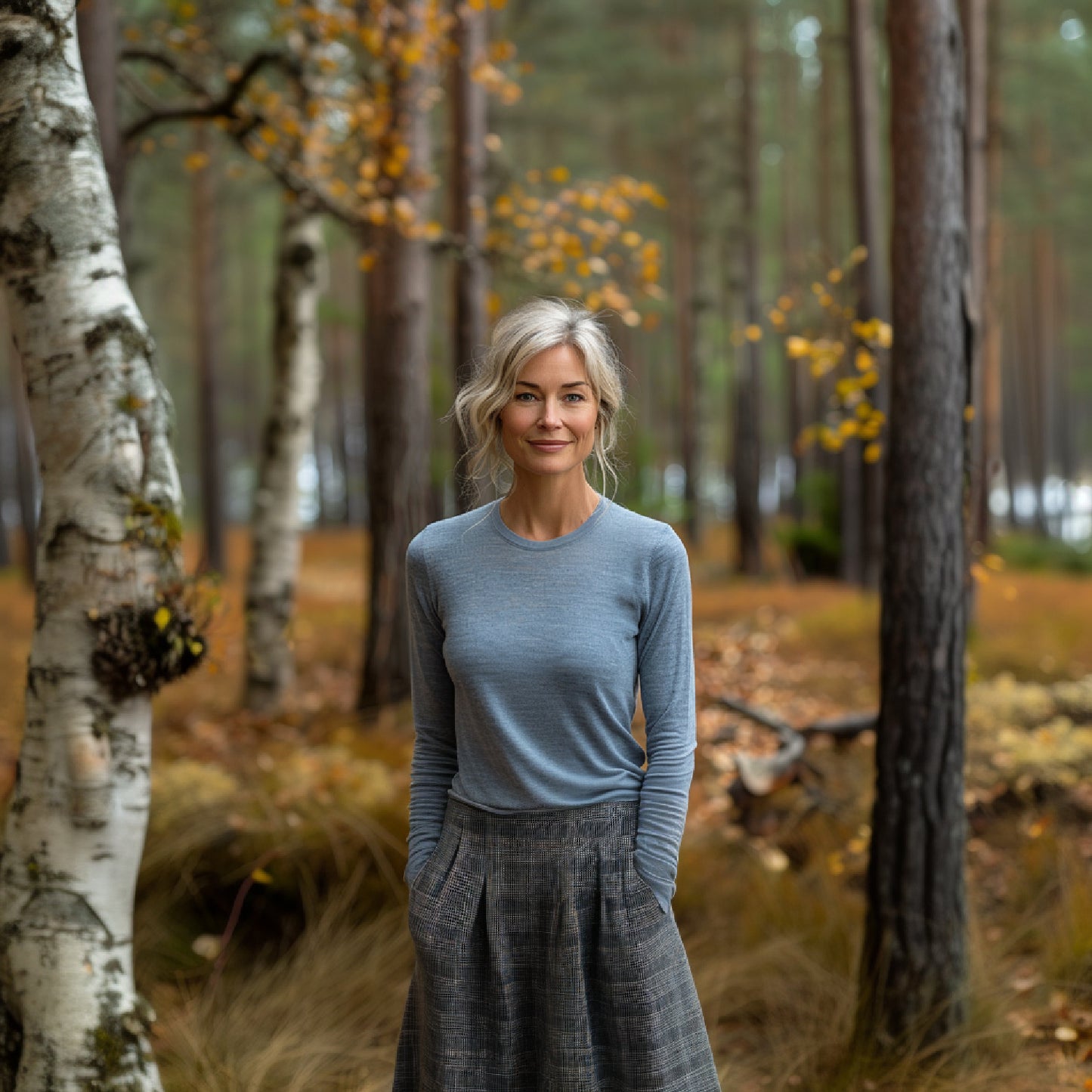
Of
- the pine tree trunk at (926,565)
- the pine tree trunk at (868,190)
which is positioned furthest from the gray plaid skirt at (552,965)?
the pine tree trunk at (868,190)

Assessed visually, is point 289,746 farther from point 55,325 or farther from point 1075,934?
point 1075,934

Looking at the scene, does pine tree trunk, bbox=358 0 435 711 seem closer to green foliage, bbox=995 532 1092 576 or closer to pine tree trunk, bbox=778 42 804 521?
pine tree trunk, bbox=778 42 804 521

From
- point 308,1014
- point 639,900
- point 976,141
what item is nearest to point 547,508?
point 639,900

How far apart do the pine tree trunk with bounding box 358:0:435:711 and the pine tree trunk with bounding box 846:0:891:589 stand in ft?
17.8

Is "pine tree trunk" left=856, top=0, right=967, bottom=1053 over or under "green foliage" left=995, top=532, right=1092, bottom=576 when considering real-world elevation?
over

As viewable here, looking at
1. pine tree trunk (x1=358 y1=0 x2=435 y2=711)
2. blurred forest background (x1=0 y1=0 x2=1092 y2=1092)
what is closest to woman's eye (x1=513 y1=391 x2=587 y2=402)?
blurred forest background (x1=0 y1=0 x2=1092 y2=1092)

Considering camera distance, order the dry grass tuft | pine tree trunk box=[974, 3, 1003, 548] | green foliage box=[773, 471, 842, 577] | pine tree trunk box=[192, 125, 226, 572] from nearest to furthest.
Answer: the dry grass tuft, pine tree trunk box=[974, 3, 1003, 548], green foliage box=[773, 471, 842, 577], pine tree trunk box=[192, 125, 226, 572]

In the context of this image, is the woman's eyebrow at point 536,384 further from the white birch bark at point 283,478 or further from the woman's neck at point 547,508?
the white birch bark at point 283,478

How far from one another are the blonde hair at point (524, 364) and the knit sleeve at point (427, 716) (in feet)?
0.86

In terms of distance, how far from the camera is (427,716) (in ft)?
7.66

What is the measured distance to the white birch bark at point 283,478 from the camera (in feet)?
24.3

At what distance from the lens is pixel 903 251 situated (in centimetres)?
342

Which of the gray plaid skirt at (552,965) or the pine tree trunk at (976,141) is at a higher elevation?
the pine tree trunk at (976,141)

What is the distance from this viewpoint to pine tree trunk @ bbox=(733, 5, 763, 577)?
1493cm
